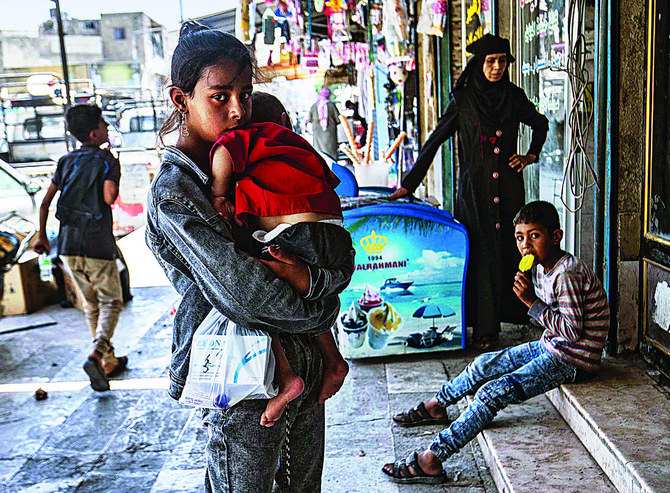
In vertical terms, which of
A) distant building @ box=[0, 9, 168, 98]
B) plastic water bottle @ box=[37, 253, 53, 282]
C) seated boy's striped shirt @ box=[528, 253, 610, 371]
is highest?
distant building @ box=[0, 9, 168, 98]

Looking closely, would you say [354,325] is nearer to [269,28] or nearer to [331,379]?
[331,379]

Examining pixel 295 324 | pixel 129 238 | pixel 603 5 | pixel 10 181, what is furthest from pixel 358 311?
pixel 129 238

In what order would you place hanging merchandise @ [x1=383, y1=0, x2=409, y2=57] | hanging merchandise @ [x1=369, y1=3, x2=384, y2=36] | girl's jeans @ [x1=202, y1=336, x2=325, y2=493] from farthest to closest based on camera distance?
hanging merchandise @ [x1=369, y1=3, x2=384, y2=36], hanging merchandise @ [x1=383, y1=0, x2=409, y2=57], girl's jeans @ [x1=202, y1=336, x2=325, y2=493]

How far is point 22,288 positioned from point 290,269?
5.92m

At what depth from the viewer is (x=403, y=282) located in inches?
171

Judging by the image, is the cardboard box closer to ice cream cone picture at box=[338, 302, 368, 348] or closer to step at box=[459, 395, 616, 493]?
ice cream cone picture at box=[338, 302, 368, 348]

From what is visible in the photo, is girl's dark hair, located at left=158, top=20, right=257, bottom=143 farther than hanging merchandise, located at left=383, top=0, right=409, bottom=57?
No

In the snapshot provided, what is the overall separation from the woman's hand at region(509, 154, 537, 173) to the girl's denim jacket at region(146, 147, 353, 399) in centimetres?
292

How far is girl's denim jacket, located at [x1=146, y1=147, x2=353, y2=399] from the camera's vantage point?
159 centimetres

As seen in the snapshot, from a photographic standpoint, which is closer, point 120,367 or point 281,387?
point 281,387

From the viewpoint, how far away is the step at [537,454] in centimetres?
271

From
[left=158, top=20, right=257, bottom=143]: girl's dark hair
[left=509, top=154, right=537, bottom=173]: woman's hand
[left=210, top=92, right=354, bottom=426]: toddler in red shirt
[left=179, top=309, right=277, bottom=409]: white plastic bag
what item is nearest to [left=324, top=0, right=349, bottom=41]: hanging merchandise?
[left=509, top=154, right=537, bottom=173]: woman's hand

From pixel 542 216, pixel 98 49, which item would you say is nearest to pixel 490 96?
pixel 542 216

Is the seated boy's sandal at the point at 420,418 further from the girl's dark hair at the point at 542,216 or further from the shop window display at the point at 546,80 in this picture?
the shop window display at the point at 546,80
